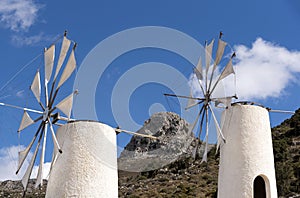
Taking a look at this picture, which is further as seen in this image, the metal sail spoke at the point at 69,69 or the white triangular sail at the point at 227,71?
the white triangular sail at the point at 227,71

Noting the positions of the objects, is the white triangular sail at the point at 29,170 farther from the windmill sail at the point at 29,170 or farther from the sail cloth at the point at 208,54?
the sail cloth at the point at 208,54

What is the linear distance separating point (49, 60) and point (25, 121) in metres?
1.71

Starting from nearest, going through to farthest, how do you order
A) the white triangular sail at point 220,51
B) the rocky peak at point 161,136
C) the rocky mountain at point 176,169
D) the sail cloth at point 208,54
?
the white triangular sail at point 220,51 < the sail cloth at point 208,54 < the rocky peak at point 161,136 < the rocky mountain at point 176,169

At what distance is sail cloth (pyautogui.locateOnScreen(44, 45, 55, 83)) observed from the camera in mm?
11000

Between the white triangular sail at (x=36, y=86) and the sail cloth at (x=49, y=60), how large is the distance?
306mm

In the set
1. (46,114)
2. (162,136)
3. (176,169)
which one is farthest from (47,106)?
(176,169)

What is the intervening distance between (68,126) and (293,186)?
15262 mm

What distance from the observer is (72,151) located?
981 cm

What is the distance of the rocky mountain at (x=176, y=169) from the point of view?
67.8 feet

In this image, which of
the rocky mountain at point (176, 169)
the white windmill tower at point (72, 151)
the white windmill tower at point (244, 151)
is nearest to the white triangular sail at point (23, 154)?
the white windmill tower at point (72, 151)

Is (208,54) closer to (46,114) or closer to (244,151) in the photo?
(244,151)

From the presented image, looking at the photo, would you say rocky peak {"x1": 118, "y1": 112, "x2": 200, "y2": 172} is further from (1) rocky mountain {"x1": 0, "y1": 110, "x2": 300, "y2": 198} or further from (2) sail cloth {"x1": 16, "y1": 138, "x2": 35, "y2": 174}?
(2) sail cloth {"x1": 16, "y1": 138, "x2": 35, "y2": 174}

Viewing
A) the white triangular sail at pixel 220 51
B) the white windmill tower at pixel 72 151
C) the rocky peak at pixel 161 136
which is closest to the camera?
the white windmill tower at pixel 72 151

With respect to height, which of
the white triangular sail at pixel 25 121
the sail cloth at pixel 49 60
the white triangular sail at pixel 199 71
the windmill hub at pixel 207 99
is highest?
the white triangular sail at pixel 199 71
